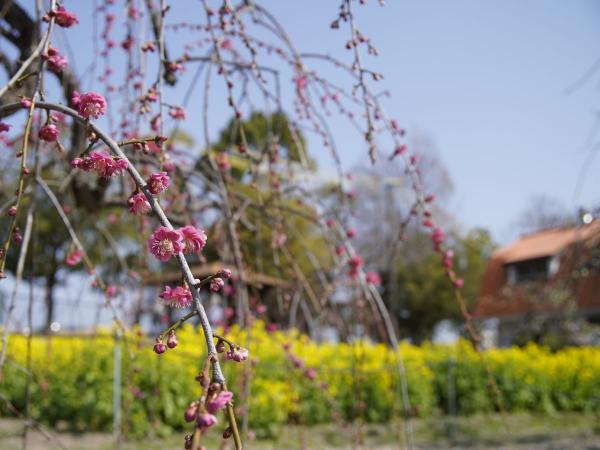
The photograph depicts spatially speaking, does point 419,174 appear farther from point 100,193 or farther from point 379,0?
point 100,193

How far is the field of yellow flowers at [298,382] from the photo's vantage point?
541cm

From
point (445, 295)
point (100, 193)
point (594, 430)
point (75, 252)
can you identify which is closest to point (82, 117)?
point (75, 252)

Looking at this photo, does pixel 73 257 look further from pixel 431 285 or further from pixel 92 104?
pixel 431 285

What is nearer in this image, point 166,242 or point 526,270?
point 166,242

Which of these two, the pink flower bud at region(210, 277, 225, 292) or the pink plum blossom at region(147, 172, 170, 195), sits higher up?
the pink plum blossom at region(147, 172, 170, 195)

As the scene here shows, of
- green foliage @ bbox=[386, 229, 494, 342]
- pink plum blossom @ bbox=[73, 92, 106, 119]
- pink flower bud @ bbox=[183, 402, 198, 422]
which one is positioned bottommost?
pink flower bud @ bbox=[183, 402, 198, 422]

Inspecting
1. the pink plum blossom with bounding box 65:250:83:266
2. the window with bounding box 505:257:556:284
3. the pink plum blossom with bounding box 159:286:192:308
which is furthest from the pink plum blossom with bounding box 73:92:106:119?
the window with bounding box 505:257:556:284

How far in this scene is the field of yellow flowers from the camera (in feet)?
17.8

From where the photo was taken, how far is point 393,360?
22.6ft

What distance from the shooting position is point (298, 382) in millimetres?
6199

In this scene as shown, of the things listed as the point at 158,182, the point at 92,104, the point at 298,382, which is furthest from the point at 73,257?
the point at 298,382

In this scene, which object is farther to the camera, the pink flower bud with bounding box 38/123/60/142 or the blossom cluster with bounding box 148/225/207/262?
the pink flower bud with bounding box 38/123/60/142

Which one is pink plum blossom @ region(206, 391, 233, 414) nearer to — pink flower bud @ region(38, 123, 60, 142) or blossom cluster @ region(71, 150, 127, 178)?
blossom cluster @ region(71, 150, 127, 178)

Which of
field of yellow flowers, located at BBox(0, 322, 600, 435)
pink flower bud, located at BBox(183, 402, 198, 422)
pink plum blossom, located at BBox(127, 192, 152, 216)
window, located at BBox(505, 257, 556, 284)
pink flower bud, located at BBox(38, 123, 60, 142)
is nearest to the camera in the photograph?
pink flower bud, located at BBox(183, 402, 198, 422)
